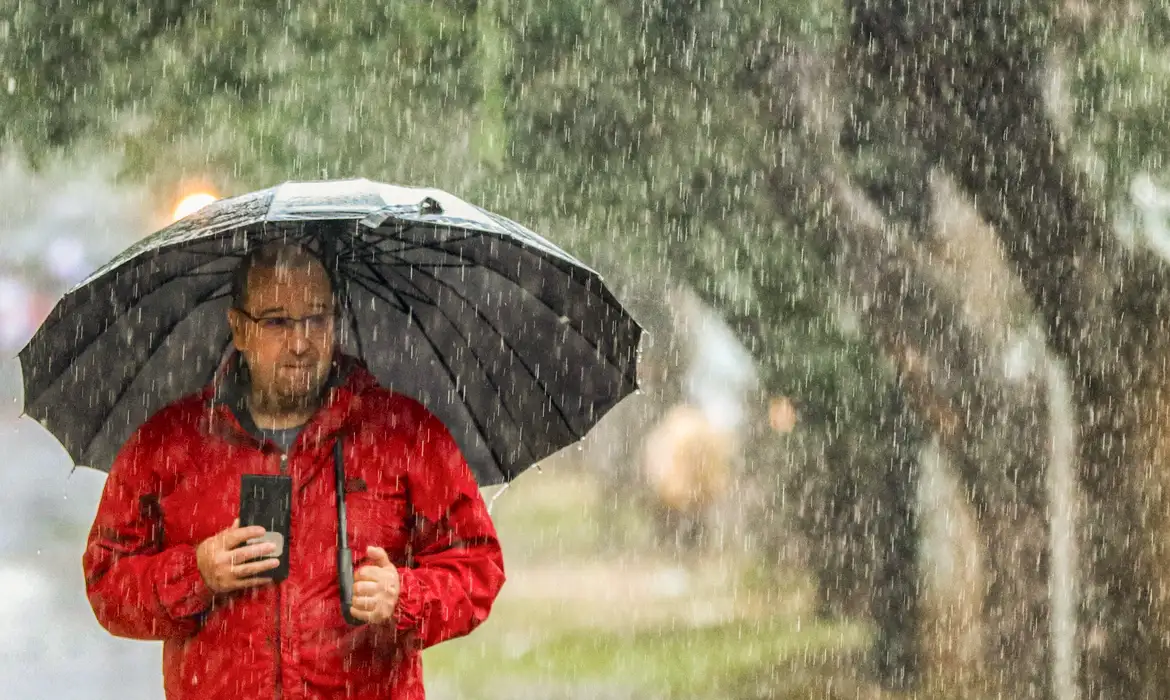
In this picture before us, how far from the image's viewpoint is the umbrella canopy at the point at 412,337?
157 inches

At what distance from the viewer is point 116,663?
14367 mm

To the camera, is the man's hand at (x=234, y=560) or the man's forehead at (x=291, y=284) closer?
the man's hand at (x=234, y=560)

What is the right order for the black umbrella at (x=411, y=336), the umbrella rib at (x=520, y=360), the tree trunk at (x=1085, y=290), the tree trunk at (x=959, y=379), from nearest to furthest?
1. the black umbrella at (x=411, y=336)
2. the umbrella rib at (x=520, y=360)
3. the tree trunk at (x=1085, y=290)
4. the tree trunk at (x=959, y=379)

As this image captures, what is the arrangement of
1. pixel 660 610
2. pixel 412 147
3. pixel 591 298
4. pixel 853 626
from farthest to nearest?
pixel 660 610, pixel 853 626, pixel 412 147, pixel 591 298

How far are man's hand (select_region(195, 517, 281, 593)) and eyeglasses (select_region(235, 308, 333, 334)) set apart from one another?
1.55 feet

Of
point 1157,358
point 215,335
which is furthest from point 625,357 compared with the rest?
point 1157,358

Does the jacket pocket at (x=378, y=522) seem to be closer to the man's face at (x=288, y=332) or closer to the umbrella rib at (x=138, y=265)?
the man's face at (x=288, y=332)

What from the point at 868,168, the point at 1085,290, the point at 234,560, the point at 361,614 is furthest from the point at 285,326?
the point at 868,168

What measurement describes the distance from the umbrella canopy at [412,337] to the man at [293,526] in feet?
0.86

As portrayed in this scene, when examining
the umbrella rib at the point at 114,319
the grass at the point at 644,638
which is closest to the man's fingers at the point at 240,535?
the umbrella rib at the point at 114,319

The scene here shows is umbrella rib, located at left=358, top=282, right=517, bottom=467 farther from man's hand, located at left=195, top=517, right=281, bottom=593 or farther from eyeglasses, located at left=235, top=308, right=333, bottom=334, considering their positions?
man's hand, located at left=195, top=517, right=281, bottom=593

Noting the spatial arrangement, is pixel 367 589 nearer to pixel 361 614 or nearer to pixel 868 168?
pixel 361 614

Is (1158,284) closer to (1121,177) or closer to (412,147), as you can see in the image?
(1121,177)

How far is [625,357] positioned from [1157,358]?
15.7 ft
